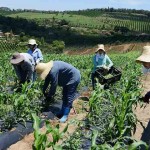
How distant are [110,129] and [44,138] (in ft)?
5.47

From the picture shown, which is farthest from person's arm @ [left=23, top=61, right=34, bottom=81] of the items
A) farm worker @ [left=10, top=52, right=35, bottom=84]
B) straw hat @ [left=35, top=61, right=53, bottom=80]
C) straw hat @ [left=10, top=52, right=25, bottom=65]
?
straw hat @ [left=35, top=61, right=53, bottom=80]

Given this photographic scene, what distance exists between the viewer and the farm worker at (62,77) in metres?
6.38

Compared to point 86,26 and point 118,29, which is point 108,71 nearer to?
point 118,29

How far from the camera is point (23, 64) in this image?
7.41 meters

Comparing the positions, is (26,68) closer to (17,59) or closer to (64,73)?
(17,59)

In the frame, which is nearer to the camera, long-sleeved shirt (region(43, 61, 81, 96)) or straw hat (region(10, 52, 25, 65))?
long-sleeved shirt (region(43, 61, 81, 96))

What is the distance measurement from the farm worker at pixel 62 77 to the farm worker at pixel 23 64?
0.65m

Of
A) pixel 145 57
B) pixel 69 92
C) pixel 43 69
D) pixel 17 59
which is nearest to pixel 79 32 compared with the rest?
pixel 17 59

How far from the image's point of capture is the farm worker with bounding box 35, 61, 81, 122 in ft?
20.9

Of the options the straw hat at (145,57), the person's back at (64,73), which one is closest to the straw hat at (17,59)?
the person's back at (64,73)

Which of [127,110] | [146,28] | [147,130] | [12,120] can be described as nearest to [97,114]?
[127,110]

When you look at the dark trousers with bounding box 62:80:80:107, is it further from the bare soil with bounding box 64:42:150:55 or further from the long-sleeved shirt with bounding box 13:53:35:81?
the bare soil with bounding box 64:42:150:55

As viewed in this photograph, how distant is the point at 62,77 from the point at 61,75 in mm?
70

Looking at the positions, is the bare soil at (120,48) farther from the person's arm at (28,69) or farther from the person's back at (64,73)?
the person's back at (64,73)
